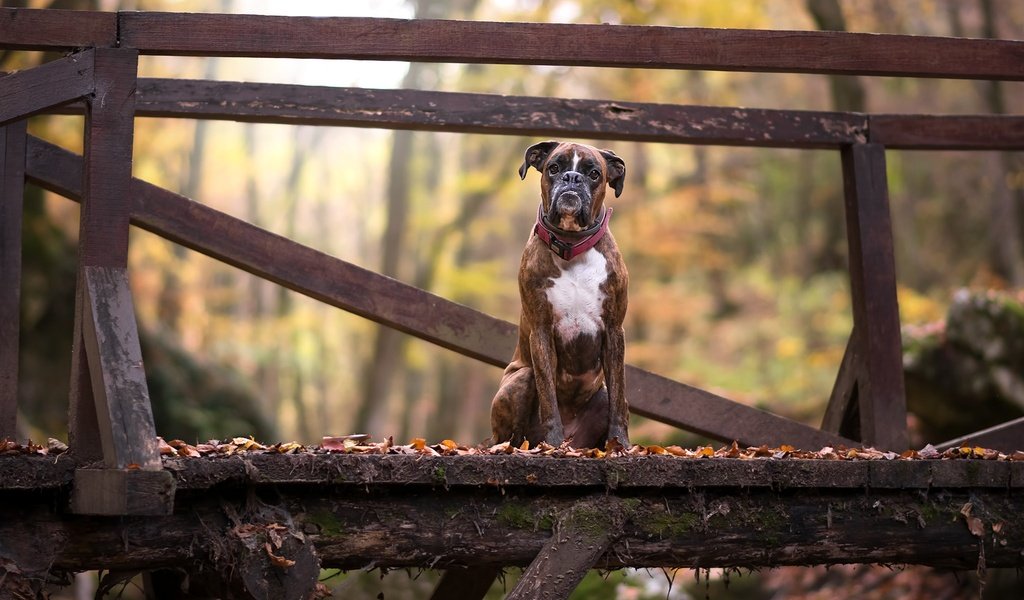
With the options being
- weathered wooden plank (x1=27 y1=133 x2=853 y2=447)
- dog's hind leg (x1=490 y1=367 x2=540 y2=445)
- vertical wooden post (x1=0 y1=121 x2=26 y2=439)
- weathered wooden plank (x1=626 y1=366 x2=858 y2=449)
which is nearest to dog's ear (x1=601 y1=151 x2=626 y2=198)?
dog's hind leg (x1=490 y1=367 x2=540 y2=445)

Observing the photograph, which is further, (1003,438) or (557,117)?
(557,117)

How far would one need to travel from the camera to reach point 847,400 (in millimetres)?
6266

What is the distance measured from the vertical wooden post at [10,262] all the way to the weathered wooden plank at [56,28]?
1042 millimetres

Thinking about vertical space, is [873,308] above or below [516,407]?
above

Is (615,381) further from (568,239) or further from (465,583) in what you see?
(465,583)

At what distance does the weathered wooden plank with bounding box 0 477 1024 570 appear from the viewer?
3.96 m

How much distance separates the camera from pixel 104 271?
406cm

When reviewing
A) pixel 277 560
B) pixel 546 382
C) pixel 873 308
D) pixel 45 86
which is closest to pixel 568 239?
pixel 546 382

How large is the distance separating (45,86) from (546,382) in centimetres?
249

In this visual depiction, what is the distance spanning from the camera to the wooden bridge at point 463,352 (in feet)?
12.9

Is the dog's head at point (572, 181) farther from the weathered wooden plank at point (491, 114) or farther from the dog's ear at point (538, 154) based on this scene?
the weathered wooden plank at point (491, 114)

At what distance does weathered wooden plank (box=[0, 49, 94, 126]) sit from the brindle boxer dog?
2.04 meters

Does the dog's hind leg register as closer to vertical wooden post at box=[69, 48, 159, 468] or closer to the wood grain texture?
the wood grain texture

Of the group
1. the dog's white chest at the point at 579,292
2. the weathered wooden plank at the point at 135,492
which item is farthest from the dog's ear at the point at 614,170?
the weathered wooden plank at the point at 135,492
